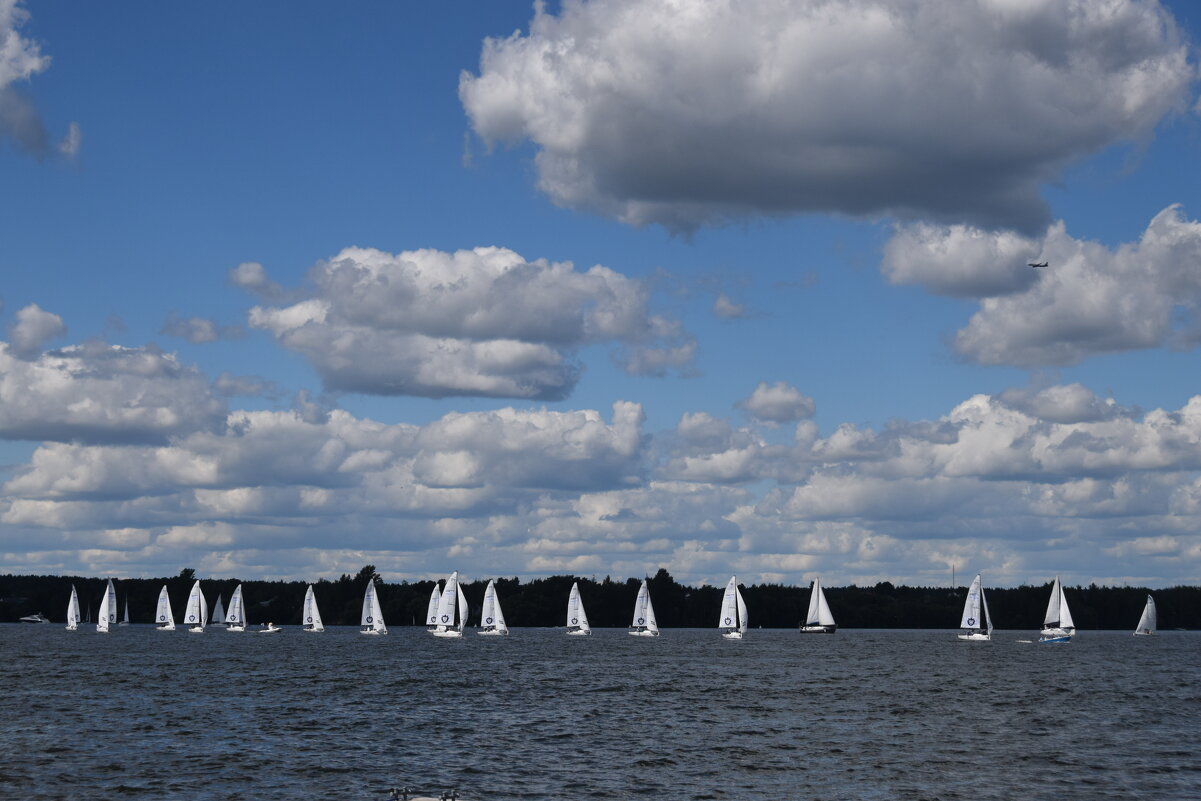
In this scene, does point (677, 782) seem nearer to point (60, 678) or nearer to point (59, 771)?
point (59, 771)

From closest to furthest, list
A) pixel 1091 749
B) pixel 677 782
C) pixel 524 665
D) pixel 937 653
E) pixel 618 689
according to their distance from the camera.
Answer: pixel 677 782
pixel 1091 749
pixel 618 689
pixel 524 665
pixel 937 653

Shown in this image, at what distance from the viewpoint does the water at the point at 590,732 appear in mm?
54219

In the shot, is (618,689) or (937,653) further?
(937,653)

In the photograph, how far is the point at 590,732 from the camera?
241 ft

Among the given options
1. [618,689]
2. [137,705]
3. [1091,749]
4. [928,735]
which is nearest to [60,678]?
[137,705]

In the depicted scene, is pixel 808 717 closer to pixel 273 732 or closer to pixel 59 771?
pixel 273 732

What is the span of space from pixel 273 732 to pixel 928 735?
117ft

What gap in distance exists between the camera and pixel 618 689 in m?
106

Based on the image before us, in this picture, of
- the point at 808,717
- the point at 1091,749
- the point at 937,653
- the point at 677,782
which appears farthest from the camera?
the point at 937,653

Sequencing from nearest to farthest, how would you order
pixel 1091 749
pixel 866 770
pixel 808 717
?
pixel 866 770
pixel 1091 749
pixel 808 717

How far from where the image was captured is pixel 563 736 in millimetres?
71188

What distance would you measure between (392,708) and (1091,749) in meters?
43.5

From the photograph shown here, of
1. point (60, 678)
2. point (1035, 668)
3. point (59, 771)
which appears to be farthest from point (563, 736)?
point (1035, 668)

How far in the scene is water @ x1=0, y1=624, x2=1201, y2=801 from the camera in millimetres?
54219
